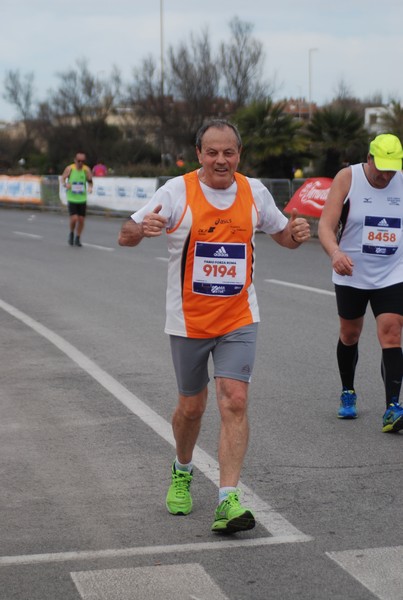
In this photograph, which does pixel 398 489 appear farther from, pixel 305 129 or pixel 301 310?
pixel 305 129

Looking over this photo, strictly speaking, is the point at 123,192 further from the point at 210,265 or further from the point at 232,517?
the point at 232,517

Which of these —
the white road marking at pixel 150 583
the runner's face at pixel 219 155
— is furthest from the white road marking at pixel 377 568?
the runner's face at pixel 219 155

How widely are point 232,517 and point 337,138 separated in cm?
2845

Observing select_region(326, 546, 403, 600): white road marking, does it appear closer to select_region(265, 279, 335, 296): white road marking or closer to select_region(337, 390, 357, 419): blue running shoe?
select_region(337, 390, 357, 419): blue running shoe

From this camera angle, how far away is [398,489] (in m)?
5.89

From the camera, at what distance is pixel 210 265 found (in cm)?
544

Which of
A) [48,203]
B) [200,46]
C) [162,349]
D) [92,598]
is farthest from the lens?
[200,46]

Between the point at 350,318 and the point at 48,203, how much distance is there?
39.3 m

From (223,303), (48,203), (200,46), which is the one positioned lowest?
(48,203)

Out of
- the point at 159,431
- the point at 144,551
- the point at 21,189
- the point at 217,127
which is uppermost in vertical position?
the point at 217,127

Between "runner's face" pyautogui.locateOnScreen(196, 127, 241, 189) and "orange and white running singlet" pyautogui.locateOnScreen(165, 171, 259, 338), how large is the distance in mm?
111

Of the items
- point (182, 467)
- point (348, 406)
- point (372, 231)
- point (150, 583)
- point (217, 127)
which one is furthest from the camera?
point (348, 406)

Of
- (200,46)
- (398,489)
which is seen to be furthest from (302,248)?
(200,46)

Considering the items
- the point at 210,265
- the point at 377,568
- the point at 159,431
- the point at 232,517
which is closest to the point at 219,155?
the point at 210,265
